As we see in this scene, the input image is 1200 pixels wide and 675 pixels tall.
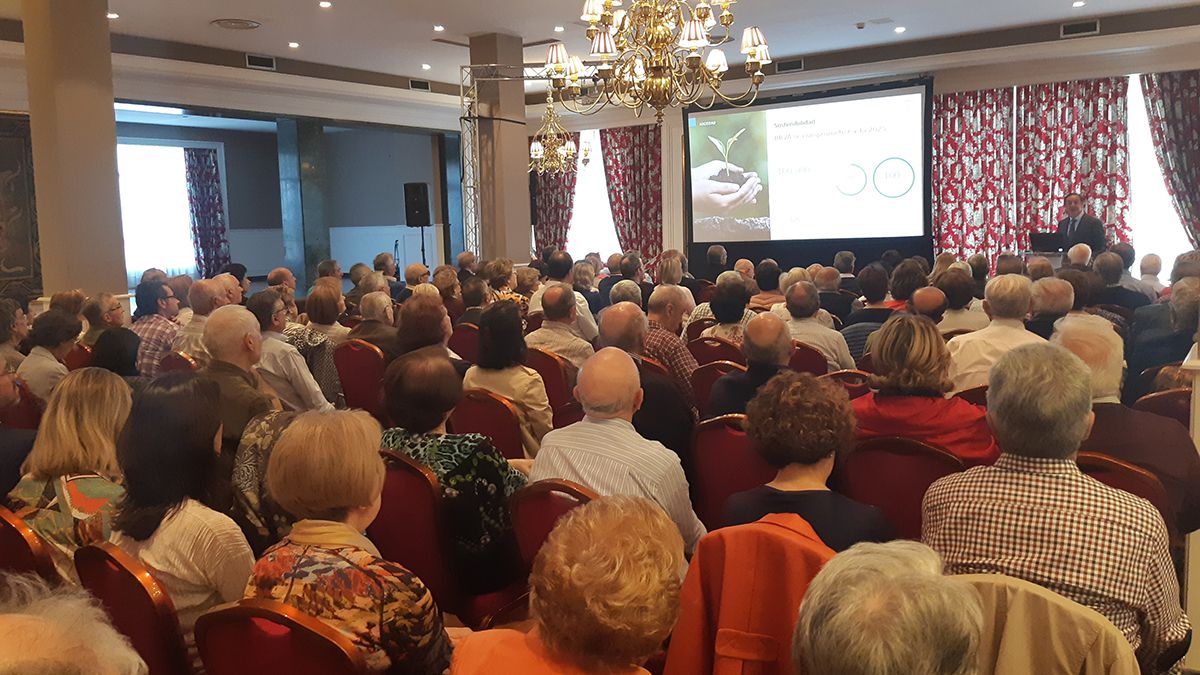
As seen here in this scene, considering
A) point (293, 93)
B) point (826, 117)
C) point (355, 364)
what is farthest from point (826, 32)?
point (355, 364)

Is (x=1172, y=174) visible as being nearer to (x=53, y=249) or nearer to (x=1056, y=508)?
(x=1056, y=508)

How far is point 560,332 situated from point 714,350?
0.93m

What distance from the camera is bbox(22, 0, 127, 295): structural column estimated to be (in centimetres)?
717

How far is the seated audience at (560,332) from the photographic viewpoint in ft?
17.6

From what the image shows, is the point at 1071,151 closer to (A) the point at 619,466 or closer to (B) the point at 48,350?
(A) the point at 619,466

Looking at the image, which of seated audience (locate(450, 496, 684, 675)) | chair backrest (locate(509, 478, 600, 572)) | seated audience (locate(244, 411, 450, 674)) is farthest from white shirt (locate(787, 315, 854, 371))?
seated audience (locate(450, 496, 684, 675))

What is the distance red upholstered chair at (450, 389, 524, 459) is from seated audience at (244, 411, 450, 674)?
170 cm

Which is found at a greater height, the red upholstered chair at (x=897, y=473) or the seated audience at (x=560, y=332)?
the seated audience at (x=560, y=332)

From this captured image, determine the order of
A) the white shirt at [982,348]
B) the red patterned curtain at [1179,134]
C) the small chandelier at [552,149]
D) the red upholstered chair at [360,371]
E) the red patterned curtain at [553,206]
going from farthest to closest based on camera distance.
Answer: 1. the red patterned curtain at [553,206]
2. the small chandelier at [552,149]
3. the red patterned curtain at [1179,134]
4. the red upholstered chair at [360,371]
5. the white shirt at [982,348]

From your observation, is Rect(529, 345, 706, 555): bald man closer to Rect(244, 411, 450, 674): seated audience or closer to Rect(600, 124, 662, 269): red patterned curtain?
Rect(244, 411, 450, 674): seated audience

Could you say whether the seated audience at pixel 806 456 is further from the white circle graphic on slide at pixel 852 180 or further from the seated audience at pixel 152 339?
the white circle graphic on slide at pixel 852 180

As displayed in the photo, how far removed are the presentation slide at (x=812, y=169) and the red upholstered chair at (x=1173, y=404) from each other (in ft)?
31.0

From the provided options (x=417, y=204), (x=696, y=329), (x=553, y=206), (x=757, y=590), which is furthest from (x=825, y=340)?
(x=553, y=206)

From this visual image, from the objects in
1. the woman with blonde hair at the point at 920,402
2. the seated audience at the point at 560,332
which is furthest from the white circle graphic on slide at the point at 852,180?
the woman with blonde hair at the point at 920,402
